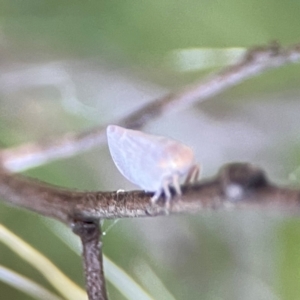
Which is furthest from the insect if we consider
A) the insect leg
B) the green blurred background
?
the green blurred background

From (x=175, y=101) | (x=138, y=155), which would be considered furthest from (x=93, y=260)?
(x=175, y=101)

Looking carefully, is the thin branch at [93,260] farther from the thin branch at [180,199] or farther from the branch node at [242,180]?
the branch node at [242,180]

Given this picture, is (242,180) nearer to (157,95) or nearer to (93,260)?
(93,260)

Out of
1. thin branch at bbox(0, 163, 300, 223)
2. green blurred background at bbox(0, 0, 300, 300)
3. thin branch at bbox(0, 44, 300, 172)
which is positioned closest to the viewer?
thin branch at bbox(0, 163, 300, 223)

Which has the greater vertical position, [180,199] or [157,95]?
[157,95]

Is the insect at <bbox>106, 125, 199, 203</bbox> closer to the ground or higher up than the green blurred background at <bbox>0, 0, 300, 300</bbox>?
closer to the ground

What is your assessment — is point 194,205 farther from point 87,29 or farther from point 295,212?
point 87,29

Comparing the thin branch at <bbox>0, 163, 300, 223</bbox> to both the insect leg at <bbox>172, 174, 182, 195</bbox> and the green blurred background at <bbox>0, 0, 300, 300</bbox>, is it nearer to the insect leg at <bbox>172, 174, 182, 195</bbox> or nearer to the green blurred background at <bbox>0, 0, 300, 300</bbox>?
the insect leg at <bbox>172, 174, 182, 195</bbox>
